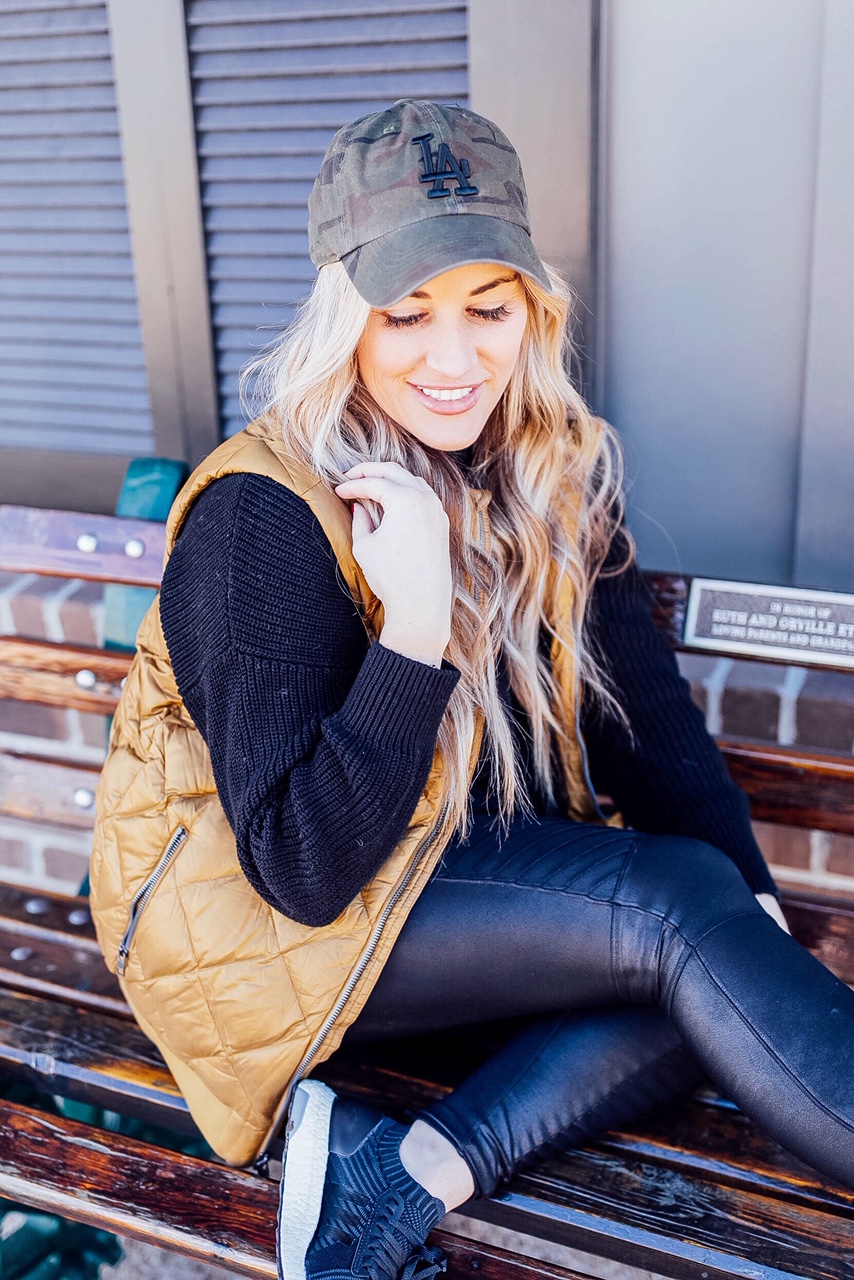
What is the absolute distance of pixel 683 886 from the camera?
1499mm

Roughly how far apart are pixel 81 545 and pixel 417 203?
3.43ft

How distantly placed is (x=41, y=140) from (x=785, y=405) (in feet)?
5.65

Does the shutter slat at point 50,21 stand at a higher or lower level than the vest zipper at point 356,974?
higher

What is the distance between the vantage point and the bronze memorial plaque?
72.9 inches

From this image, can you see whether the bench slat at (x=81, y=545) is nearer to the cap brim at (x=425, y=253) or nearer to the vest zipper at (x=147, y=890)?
the vest zipper at (x=147, y=890)

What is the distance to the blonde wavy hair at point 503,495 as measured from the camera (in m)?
1.54

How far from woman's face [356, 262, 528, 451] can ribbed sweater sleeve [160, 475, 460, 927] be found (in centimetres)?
23

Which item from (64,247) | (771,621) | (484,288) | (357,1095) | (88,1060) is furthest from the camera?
(64,247)

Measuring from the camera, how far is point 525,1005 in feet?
5.20

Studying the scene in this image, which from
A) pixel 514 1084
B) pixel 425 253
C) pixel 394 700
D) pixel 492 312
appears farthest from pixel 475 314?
pixel 514 1084

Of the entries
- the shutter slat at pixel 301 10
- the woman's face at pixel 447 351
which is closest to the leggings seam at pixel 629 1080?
the woman's face at pixel 447 351

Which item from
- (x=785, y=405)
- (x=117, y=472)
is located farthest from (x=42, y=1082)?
(x=785, y=405)

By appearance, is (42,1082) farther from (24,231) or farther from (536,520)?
(24,231)

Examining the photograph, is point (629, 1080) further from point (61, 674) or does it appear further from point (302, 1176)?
point (61, 674)
